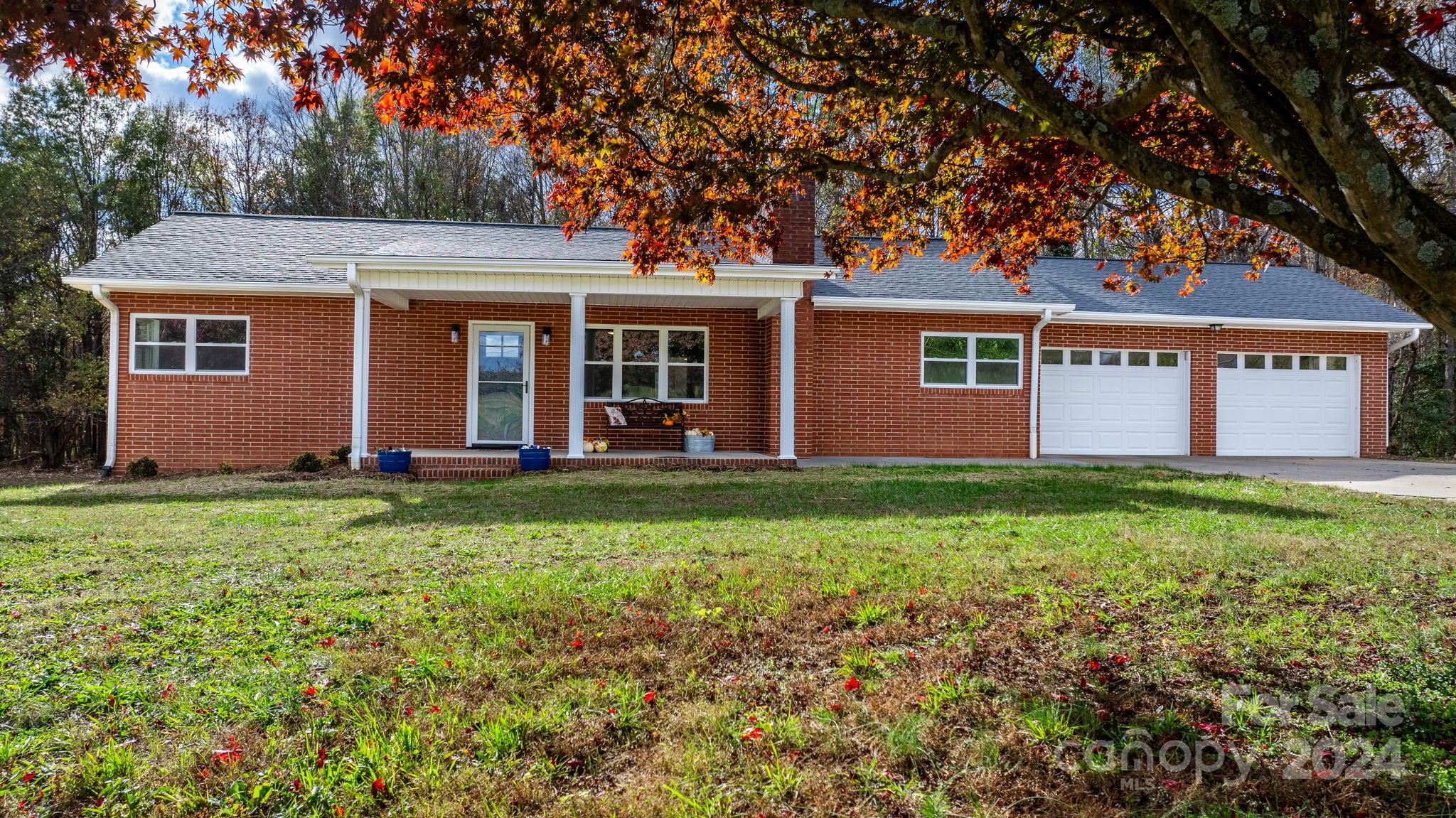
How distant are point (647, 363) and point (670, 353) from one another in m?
0.43

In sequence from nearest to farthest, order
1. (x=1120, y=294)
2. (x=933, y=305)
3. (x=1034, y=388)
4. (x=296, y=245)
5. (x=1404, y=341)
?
(x=933, y=305), (x=1034, y=388), (x=296, y=245), (x=1120, y=294), (x=1404, y=341)

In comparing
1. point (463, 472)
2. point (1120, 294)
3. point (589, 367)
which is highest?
point (1120, 294)

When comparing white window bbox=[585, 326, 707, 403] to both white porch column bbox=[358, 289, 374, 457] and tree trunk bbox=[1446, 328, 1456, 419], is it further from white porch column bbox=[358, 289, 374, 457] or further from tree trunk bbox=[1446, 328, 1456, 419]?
tree trunk bbox=[1446, 328, 1456, 419]

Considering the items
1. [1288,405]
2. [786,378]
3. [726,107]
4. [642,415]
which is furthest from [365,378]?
[1288,405]

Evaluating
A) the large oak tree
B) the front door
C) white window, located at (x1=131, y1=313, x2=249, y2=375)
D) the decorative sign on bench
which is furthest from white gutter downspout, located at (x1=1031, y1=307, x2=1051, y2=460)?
white window, located at (x1=131, y1=313, x2=249, y2=375)

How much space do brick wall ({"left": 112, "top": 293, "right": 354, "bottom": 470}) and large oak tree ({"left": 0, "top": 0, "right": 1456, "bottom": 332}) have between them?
27.1 feet

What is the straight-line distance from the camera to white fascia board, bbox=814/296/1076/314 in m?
13.1

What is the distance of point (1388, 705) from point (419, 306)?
12927 mm

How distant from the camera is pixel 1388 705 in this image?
2869 mm

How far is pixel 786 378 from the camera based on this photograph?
1181 cm

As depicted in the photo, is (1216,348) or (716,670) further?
(1216,348)

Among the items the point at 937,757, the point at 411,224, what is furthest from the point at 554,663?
the point at 411,224

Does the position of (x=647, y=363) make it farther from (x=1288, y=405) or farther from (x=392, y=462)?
(x=1288, y=405)

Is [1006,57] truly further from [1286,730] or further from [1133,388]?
[1133,388]
